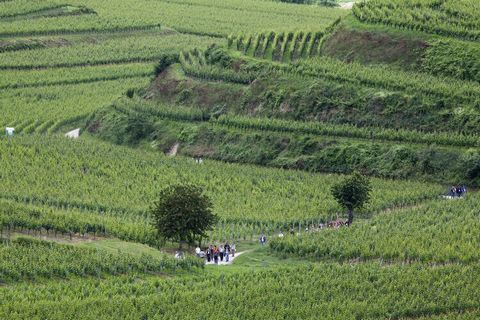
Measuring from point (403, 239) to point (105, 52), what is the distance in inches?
3041

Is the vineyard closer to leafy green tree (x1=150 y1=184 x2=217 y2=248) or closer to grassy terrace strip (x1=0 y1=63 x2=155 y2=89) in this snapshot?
grassy terrace strip (x1=0 y1=63 x2=155 y2=89)

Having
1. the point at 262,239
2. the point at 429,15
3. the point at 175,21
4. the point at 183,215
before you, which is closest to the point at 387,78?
the point at 429,15

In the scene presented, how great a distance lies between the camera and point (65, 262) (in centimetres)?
9456

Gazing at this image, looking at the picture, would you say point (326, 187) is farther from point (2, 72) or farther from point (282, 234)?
point (2, 72)

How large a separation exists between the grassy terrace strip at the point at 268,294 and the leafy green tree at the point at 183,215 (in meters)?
6.10

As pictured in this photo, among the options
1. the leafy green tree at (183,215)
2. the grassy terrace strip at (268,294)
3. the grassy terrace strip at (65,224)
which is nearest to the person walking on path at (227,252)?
the leafy green tree at (183,215)

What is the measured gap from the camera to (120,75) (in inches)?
6407

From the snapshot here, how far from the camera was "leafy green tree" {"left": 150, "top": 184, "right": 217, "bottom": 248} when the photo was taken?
334 ft

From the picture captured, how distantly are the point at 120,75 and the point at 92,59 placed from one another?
6.91 meters

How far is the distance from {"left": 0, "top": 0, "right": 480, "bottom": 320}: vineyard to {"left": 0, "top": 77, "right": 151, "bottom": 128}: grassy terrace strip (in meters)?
0.33

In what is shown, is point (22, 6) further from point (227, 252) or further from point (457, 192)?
point (227, 252)

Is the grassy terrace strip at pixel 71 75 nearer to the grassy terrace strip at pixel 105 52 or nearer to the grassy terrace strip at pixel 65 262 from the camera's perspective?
the grassy terrace strip at pixel 105 52

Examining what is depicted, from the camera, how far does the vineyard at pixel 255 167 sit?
91.6 m

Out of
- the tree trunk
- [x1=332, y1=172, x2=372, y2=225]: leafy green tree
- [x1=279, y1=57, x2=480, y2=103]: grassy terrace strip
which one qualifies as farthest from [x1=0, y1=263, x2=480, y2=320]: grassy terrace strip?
[x1=279, y1=57, x2=480, y2=103]: grassy terrace strip
